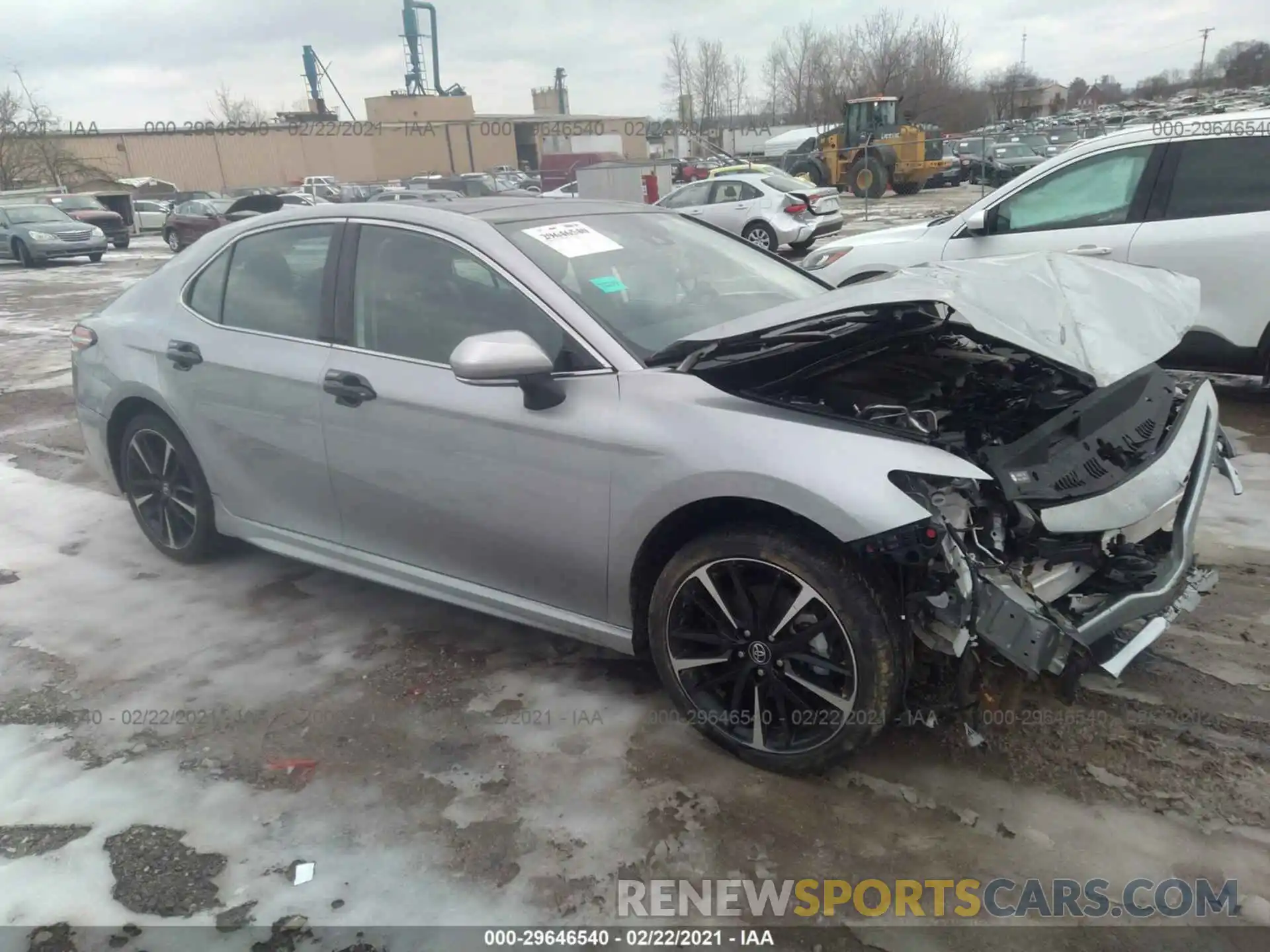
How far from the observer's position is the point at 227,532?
13.5 ft

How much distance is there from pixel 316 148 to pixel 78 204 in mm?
38951

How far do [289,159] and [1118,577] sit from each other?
67421mm

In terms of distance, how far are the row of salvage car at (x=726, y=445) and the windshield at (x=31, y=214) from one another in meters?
22.2

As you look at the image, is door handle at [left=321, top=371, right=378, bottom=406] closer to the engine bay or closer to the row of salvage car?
the row of salvage car

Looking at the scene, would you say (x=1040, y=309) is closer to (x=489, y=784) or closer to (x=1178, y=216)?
(x=489, y=784)

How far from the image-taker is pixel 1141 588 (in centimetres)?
259

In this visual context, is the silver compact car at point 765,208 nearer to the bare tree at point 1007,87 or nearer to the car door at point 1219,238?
the car door at point 1219,238

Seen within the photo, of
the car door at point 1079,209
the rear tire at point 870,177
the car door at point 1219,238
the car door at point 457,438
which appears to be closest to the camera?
the car door at point 457,438

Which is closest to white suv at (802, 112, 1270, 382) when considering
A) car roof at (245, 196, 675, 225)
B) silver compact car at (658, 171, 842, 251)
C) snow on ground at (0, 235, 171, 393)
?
car roof at (245, 196, 675, 225)

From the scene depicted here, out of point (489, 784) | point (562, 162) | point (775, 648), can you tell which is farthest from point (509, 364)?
point (562, 162)

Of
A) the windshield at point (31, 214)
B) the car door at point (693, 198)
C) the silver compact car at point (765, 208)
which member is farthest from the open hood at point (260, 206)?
the windshield at point (31, 214)

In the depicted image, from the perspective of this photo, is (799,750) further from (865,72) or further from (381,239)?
(865,72)

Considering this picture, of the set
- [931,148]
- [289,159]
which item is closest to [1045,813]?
[931,148]

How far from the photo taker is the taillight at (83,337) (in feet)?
14.7
